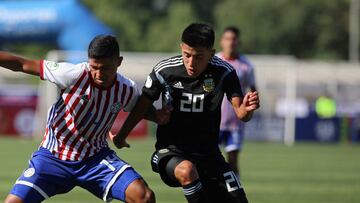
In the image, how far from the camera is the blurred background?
766 inches

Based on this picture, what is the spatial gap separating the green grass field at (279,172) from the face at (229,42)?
223 cm

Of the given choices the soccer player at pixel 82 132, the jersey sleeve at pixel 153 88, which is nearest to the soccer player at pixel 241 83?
the jersey sleeve at pixel 153 88

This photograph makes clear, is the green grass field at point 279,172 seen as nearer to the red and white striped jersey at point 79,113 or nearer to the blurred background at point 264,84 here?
→ the blurred background at point 264,84

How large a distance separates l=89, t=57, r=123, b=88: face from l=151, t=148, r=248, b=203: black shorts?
3.29 ft

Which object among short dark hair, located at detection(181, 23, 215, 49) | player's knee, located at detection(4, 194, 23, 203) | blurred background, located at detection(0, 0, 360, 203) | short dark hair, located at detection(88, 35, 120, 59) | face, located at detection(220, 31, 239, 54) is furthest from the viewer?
blurred background, located at detection(0, 0, 360, 203)

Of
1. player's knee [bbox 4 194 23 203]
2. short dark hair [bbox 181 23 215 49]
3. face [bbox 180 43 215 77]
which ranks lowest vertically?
player's knee [bbox 4 194 23 203]

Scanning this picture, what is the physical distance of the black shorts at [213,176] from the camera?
929 centimetres

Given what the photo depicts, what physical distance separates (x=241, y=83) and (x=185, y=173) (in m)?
5.64

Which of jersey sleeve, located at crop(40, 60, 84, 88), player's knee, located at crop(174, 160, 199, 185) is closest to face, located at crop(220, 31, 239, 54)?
player's knee, located at crop(174, 160, 199, 185)

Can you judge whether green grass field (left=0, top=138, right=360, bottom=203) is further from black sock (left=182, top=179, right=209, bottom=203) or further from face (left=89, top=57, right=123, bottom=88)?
face (left=89, top=57, right=123, bottom=88)

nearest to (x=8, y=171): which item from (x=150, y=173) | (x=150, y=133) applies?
(x=150, y=173)

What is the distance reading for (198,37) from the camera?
907 cm

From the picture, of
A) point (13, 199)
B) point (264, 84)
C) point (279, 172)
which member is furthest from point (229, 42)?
point (264, 84)

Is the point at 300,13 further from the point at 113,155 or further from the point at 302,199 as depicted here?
the point at 113,155
